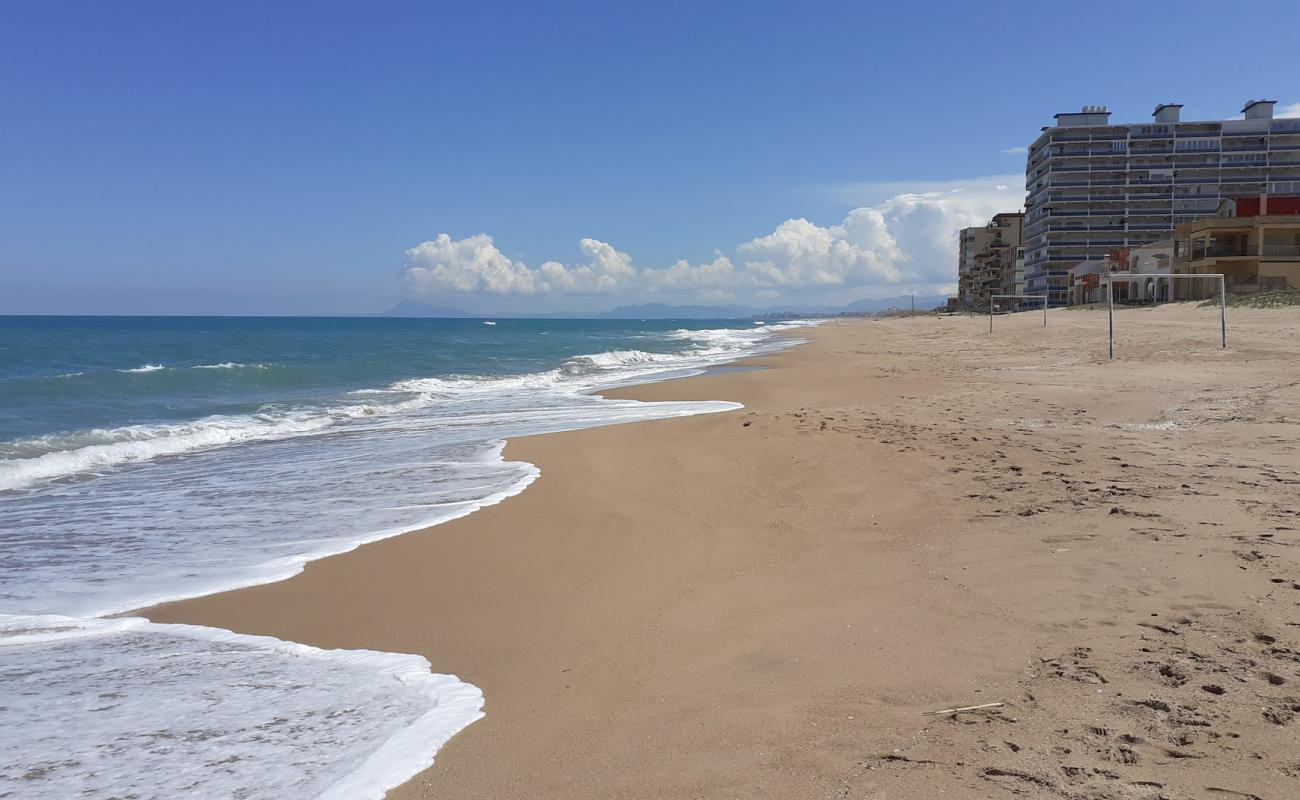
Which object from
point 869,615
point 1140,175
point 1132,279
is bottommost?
point 869,615

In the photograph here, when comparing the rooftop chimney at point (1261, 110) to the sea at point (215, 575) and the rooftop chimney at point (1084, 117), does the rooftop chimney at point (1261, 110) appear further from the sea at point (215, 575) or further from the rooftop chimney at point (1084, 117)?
the sea at point (215, 575)

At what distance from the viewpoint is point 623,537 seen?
650 cm

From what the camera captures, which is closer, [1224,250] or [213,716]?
[213,716]

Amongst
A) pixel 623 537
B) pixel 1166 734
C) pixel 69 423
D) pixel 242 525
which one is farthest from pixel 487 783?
pixel 69 423

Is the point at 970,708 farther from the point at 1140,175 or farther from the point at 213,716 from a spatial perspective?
the point at 1140,175

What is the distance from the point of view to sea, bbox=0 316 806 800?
331 cm

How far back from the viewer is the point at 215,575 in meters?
5.93

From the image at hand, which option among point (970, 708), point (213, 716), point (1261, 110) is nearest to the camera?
point (970, 708)

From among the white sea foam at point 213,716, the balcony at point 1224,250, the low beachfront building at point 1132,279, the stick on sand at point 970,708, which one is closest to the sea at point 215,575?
the white sea foam at point 213,716

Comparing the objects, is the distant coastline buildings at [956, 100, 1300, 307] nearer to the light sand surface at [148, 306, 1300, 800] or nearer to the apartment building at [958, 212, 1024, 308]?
the apartment building at [958, 212, 1024, 308]

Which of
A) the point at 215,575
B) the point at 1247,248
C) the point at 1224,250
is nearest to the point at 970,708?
the point at 215,575

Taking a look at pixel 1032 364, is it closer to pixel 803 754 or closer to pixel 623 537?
pixel 623 537

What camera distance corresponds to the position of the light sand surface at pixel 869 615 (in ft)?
9.63

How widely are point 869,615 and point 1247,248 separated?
58.2m
